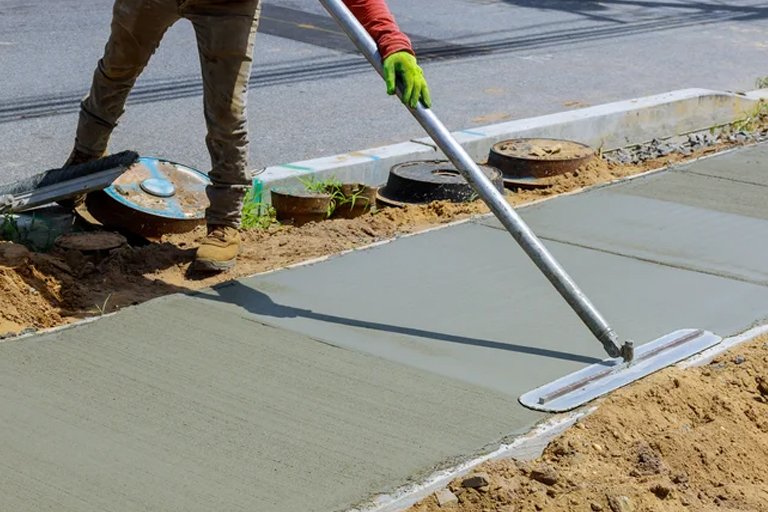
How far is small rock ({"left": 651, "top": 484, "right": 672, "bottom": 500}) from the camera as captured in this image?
11.6 feet

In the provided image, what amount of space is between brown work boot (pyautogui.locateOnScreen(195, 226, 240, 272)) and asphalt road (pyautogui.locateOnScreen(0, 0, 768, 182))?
75.1 inches

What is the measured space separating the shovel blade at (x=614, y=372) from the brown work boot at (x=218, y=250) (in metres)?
1.63

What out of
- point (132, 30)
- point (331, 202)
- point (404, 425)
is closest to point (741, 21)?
point (331, 202)

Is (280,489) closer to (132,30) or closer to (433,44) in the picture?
(132,30)

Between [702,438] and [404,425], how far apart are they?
0.93 meters

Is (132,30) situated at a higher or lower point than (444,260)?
higher

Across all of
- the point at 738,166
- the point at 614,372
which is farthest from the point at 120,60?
the point at 738,166

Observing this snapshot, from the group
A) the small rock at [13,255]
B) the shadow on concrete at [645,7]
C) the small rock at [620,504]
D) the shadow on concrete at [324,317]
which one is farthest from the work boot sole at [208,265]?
the shadow on concrete at [645,7]

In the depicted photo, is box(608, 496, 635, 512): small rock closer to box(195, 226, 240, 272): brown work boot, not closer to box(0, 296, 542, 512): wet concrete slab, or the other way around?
box(0, 296, 542, 512): wet concrete slab

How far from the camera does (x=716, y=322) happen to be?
4.96 m

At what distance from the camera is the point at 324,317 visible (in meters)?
4.87

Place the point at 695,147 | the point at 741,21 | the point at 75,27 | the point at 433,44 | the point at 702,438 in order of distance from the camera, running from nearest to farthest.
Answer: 1. the point at 702,438
2. the point at 695,147
3. the point at 75,27
4. the point at 433,44
5. the point at 741,21

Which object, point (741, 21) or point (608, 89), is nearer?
point (608, 89)

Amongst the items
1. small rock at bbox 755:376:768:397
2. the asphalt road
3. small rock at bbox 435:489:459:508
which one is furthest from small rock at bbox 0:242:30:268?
small rock at bbox 755:376:768:397
